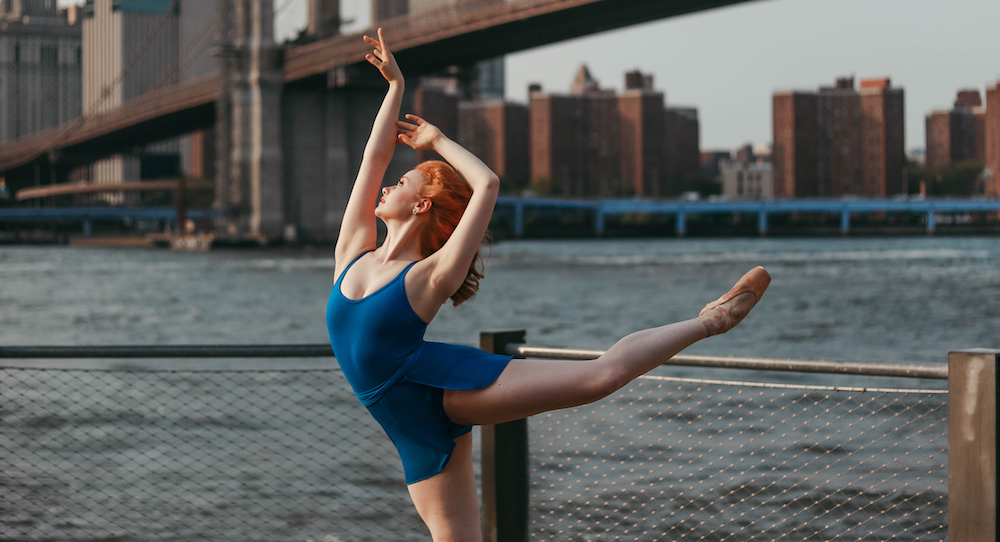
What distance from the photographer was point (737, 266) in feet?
162

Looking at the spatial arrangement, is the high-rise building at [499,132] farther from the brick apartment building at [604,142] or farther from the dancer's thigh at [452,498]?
the dancer's thigh at [452,498]

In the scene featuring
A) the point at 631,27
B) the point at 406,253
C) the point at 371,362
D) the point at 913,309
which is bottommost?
the point at 913,309

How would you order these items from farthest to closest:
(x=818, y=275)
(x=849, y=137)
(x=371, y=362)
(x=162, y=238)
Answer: (x=849, y=137) < (x=162, y=238) < (x=818, y=275) < (x=371, y=362)

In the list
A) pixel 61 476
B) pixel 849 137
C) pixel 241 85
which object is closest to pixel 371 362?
pixel 61 476

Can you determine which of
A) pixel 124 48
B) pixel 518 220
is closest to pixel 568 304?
pixel 518 220

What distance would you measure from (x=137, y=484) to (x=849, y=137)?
13429cm

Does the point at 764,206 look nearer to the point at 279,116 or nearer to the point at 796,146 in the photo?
the point at 796,146

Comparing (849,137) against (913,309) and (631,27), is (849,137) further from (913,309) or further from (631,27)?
(913,309)

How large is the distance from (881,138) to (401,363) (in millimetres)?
133491

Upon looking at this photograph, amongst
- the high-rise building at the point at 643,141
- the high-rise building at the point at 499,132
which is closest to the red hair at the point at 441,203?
the high-rise building at the point at 499,132

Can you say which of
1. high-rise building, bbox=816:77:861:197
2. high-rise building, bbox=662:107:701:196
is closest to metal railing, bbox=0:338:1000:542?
high-rise building, bbox=816:77:861:197

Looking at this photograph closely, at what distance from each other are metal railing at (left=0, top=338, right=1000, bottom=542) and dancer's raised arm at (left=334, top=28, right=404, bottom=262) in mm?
879

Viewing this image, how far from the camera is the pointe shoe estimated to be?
2.53 m

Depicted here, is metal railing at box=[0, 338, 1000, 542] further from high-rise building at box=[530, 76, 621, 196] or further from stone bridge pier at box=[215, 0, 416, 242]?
high-rise building at box=[530, 76, 621, 196]
